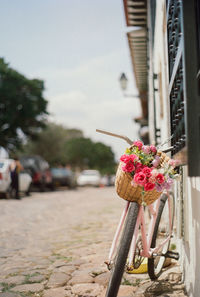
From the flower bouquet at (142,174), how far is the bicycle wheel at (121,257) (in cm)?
16

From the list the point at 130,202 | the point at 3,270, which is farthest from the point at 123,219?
the point at 3,270

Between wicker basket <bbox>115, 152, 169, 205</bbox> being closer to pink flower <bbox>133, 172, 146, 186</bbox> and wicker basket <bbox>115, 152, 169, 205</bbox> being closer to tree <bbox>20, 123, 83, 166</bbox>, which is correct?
pink flower <bbox>133, 172, 146, 186</bbox>

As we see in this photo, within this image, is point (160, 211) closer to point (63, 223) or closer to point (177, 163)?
point (177, 163)

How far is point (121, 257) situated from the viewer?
2551mm

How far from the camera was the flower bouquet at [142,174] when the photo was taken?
2664 mm

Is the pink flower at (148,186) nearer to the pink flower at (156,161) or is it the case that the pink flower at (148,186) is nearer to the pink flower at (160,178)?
the pink flower at (160,178)

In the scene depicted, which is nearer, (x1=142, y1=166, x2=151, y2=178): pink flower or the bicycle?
the bicycle

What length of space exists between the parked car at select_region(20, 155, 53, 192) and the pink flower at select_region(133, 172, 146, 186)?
1824 cm

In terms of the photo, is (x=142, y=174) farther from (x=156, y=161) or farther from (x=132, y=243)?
(x=132, y=243)

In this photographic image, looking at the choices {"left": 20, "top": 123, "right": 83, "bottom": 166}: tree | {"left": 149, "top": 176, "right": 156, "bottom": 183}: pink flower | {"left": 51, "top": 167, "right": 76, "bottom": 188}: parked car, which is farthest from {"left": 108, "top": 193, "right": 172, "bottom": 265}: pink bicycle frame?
{"left": 20, "top": 123, "right": 83, "bottom": 166}: tree

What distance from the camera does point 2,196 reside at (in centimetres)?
1570

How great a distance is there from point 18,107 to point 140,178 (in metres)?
30.2

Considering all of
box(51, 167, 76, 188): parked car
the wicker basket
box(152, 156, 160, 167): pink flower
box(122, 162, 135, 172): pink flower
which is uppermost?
box(152, 156, 160, 167): pink flower

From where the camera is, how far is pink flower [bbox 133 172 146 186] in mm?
2627
